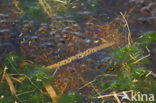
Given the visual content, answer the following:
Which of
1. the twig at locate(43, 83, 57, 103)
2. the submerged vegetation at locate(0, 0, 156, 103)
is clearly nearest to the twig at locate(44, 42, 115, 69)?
the submerged vegetation at locate(0, 0, 156, 103)

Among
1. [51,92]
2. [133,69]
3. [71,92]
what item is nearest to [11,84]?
[51,92]

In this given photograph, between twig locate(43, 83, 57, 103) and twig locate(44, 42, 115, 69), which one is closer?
twig locate(43, 83, 57, 103)

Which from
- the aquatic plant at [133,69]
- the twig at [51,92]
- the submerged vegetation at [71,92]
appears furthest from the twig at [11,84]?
the aquatic plant at [133,69]

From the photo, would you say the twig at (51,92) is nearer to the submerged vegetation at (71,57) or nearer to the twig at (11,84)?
the submerged vegetation at (71,57)

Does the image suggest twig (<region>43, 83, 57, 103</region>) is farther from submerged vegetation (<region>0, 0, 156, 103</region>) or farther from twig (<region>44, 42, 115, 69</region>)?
twig (<region>44, 42, 115, 69</region>)

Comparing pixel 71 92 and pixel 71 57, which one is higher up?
pixel 71 57

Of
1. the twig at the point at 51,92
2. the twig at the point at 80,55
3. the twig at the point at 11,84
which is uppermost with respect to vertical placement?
the twig at the point at 80,55

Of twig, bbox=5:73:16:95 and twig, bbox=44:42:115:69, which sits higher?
twig, bbox=44:42:115:69

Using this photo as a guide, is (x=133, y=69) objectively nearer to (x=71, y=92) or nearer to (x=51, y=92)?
(x=71, y=92)

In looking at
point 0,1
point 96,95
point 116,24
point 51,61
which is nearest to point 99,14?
point 116,24

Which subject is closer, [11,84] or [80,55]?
[11,84]

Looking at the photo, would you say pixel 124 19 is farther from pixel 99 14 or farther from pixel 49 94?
pixel 49 94

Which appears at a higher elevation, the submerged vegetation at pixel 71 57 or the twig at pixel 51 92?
the submerged vegetation at pixel 71 57
